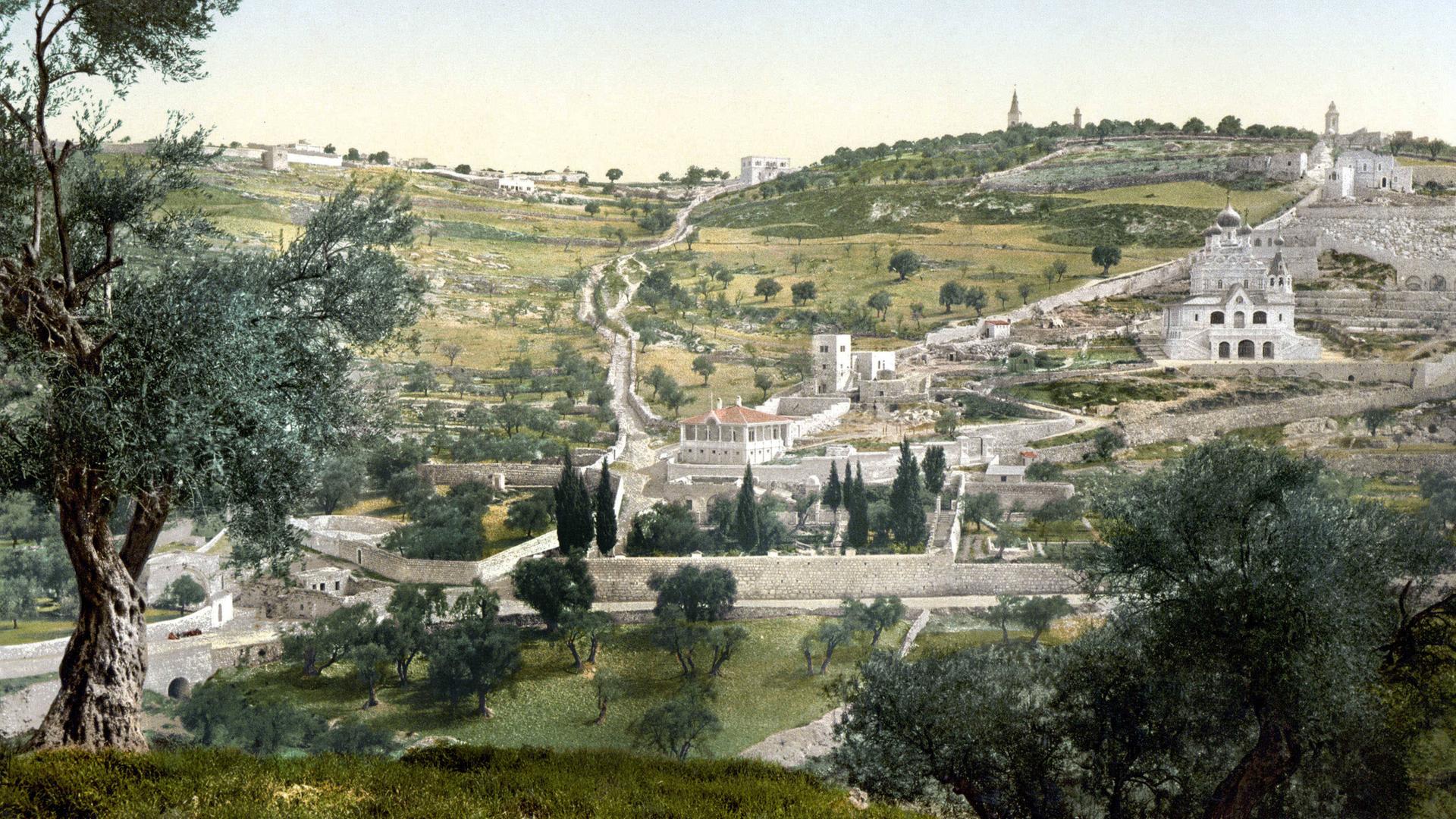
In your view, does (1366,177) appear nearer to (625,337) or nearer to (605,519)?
(625,337)

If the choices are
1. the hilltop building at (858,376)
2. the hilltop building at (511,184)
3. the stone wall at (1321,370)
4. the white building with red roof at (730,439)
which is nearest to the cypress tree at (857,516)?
the white building with red roof at (730,439)

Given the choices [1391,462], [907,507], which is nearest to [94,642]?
[907,507]

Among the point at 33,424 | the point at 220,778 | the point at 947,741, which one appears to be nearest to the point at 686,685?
the point at 947,741

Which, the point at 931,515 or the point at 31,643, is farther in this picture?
the point at 931,515

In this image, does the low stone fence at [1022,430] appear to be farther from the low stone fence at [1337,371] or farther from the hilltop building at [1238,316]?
the hilltop building at [1238,316]

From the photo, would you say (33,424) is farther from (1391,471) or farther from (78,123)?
(1391,471)

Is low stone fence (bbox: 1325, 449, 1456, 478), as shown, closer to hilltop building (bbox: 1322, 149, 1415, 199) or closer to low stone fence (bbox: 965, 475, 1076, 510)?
low stone fence (bbox: 965, 475, 1076, 510)
